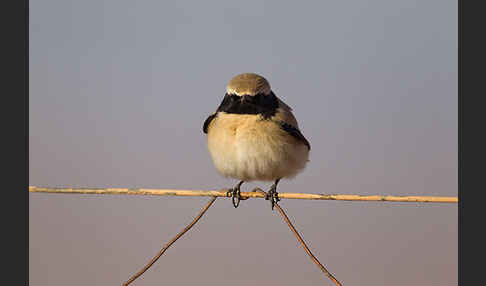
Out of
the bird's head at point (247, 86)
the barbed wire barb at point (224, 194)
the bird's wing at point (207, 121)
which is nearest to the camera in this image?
the barbed wire barb at point (224, 194)

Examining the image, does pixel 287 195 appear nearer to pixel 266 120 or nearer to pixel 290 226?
pixel 290 226

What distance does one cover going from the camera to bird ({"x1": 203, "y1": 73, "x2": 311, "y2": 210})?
280 centimetres

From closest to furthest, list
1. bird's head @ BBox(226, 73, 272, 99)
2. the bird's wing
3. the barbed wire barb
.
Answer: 1. the barbed wire barb
2. bird's head @ BBox(226, 73, 272, 99)
3. the bird's wing

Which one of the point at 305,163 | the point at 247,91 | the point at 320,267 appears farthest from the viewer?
the point at 305,163

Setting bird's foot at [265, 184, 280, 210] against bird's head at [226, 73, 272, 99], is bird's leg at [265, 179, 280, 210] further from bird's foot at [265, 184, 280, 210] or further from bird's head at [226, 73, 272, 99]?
bird's head at [226, 73, 272, 99]

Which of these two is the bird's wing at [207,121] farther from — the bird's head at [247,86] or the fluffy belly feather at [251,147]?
the bird's head at [247,86]

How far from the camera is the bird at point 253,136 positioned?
2.80 m

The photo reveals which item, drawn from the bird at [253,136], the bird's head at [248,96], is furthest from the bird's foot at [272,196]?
the bird's head at [248,96]

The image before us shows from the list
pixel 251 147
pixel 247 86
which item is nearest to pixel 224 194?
pixel 251 147

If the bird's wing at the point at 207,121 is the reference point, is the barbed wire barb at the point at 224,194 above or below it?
below

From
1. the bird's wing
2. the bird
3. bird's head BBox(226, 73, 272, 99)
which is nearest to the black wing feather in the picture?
the bird

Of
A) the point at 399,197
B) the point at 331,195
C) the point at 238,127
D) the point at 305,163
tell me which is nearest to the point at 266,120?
the point at 238,127

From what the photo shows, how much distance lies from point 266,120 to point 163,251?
0.87m

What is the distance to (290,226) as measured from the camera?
222 centimetres
